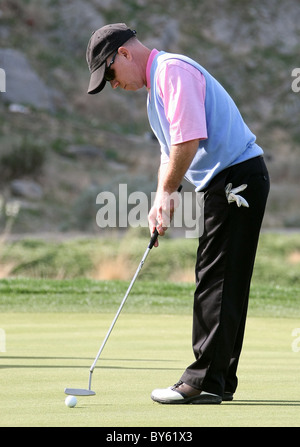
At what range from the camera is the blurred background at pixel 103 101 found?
32.8 meters

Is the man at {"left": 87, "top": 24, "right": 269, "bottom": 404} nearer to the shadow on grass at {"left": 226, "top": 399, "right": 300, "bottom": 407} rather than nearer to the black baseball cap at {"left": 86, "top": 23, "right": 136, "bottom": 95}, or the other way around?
the black baseball cap at {"left": 86, "top": 23, "right": 136, "bottom": 95}

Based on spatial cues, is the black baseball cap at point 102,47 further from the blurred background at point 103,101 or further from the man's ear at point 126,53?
the blurred background at point 103,101

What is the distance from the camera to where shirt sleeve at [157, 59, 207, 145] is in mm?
4262

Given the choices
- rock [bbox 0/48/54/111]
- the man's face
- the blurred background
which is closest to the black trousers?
the man's face

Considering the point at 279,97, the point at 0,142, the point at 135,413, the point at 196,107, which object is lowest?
the point at 135,413

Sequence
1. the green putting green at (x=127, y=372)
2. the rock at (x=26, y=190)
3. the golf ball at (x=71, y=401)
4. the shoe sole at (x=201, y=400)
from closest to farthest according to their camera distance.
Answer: the green putting green at (x=127, y=372), the golf ball at (x=71, y=401), the shoe sole at (x=201, y=400), the rock at (x=26, y=190)

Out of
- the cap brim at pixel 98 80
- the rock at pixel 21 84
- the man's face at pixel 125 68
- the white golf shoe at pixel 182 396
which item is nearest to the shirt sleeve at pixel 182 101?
the man's face at pixel 125 68

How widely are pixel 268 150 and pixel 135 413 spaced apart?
4161cm

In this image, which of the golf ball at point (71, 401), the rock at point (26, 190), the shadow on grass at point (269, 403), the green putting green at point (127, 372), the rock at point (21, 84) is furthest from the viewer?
the rock at point (21, 84)

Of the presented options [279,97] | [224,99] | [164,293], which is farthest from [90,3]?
[224,99]

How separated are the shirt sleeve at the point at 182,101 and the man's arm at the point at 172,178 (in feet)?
0.14

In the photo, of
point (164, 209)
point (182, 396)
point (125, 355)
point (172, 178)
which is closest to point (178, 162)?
point (172, 178)

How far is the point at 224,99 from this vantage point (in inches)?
176

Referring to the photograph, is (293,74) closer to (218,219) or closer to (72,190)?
(72,190)
